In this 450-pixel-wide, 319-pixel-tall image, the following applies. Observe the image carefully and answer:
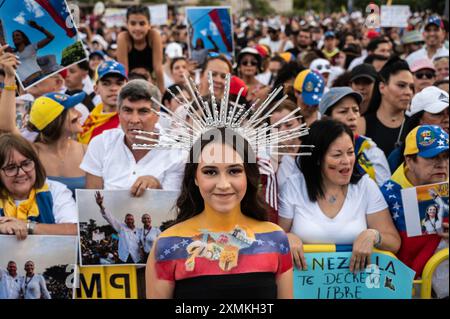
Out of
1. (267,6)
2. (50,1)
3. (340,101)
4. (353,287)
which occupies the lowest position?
(353,287)

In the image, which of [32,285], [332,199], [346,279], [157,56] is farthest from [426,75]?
[32,285]

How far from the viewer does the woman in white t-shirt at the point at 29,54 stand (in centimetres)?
403

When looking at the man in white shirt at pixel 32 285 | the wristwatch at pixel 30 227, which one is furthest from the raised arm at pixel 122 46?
the man in white shirt at pixel 32 285

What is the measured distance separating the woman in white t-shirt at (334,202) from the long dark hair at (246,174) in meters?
0.75

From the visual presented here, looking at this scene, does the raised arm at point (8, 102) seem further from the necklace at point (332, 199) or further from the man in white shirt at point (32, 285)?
the necklace at point (332, 199)

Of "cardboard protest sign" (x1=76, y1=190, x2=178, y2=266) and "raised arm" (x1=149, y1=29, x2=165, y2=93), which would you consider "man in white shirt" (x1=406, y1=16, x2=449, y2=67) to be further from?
"cardboard protest sign" (x1=76, y1=190, x2=178, y2=266)

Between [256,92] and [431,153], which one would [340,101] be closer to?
[431,153]

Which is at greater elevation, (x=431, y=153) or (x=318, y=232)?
(x=431, y=153)

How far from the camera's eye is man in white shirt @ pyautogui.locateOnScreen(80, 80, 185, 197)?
12.7 feet

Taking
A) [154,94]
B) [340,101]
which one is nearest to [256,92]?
[340,101]
